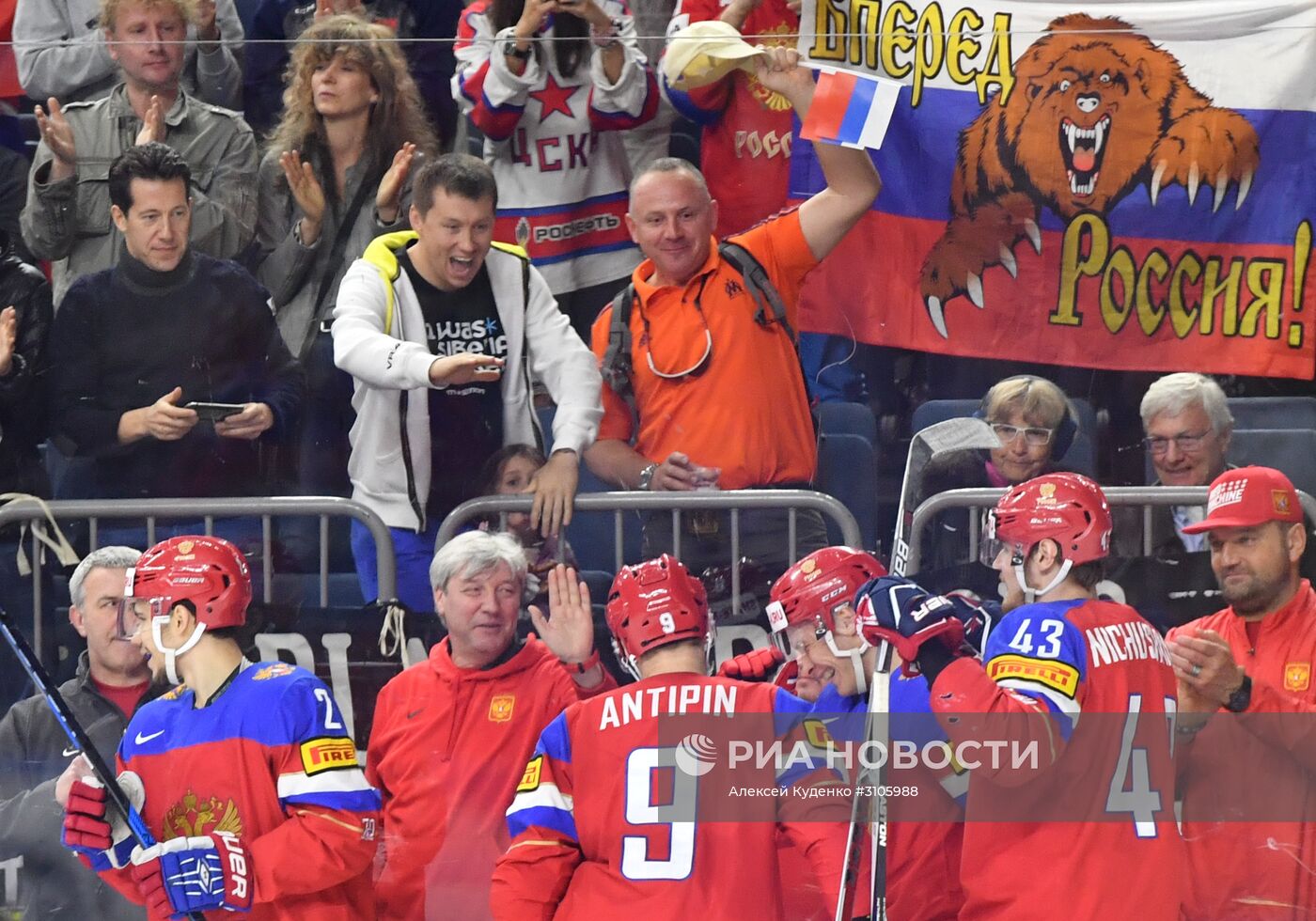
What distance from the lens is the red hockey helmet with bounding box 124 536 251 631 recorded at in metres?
4.77

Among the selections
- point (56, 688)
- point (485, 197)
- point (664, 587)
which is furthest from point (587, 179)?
point (56, 688)

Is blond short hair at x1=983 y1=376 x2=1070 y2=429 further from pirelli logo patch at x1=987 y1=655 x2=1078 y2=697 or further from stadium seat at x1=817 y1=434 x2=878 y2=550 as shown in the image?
pirelli logo patch at x1=987 y1=655 x2=1078 y2=697

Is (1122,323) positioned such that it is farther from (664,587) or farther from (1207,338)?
(664,587)

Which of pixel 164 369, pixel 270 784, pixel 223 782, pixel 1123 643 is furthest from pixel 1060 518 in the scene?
pixel 164 369

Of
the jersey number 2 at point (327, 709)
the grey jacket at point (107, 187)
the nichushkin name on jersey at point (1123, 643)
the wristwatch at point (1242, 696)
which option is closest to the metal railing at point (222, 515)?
the grey jacket at point (107, 187)

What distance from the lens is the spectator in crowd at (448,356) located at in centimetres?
571

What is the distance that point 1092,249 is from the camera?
5824 mm

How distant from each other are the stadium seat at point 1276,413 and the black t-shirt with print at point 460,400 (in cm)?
220

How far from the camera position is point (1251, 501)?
205 inches

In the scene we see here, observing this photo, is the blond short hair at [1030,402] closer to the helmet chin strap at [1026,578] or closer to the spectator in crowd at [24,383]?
the helmet chin strap at [1026,578]

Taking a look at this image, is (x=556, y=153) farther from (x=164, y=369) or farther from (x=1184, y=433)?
(x=1184, y=433)

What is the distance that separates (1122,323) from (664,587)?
1.92 meters

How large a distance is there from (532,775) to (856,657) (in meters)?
0.87

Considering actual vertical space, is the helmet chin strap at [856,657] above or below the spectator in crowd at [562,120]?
below
